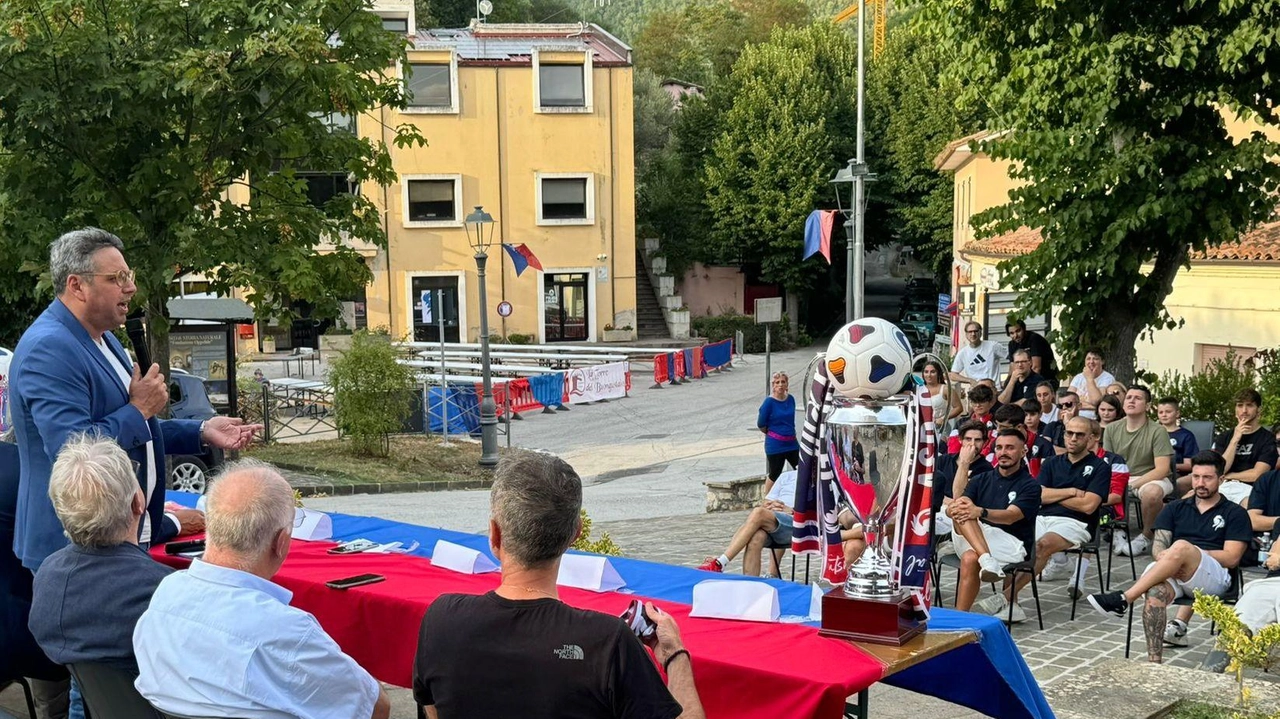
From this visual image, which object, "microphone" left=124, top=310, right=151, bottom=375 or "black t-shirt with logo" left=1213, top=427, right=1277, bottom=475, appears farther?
"black t-shirt with logo" left=1213, top=427, right=1277, bottom=475

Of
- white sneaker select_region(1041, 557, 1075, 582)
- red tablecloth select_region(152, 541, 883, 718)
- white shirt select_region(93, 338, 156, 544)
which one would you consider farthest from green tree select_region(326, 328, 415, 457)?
white shirt select_region(93, 338, 156, 544)

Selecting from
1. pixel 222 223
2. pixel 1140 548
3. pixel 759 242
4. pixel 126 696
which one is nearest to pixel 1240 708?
pixel 126 696

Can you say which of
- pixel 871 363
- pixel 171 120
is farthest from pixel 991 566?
pixel 171 120

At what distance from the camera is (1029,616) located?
8398 mm

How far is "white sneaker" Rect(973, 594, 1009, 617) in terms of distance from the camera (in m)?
8.06

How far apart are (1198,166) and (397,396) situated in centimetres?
1324

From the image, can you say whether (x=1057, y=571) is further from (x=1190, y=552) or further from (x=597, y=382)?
(x=597, y=382)

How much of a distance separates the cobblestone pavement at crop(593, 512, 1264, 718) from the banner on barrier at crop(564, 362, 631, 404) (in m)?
17.7

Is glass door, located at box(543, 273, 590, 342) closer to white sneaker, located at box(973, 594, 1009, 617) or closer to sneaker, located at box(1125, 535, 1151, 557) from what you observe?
sneaker, located at box(1125, 535, 1151, 557)

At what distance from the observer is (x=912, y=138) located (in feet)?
148

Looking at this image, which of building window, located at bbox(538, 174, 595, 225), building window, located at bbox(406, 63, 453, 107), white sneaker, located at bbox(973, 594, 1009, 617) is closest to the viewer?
white sneaker, located at bbox(973, 594, 1009, 617)

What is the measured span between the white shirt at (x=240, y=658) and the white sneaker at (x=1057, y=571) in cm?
680

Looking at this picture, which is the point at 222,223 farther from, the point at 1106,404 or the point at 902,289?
the point at 902,289

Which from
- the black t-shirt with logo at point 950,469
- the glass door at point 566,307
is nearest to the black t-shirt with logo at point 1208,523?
the black t-shirt with logo at point 950,469
